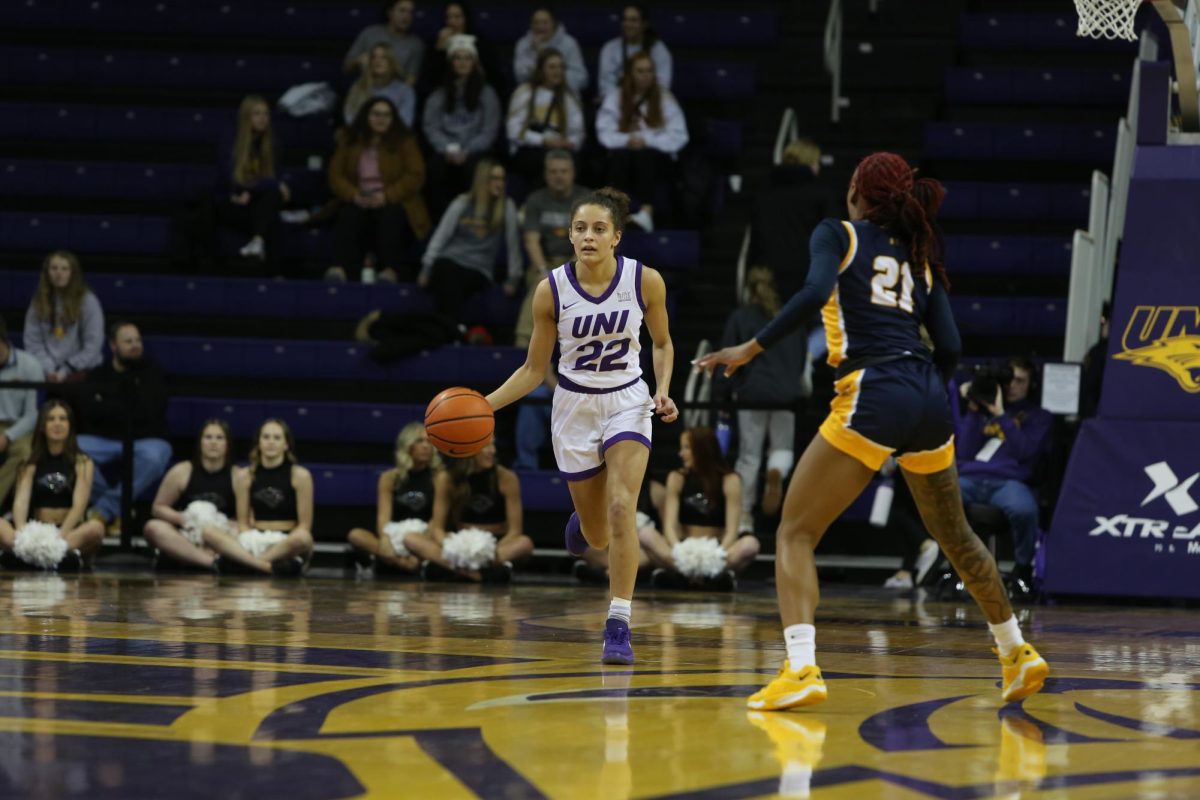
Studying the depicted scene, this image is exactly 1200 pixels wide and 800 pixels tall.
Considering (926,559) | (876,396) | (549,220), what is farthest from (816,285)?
(549,220)

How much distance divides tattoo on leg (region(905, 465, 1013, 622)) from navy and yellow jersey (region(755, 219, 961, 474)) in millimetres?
66

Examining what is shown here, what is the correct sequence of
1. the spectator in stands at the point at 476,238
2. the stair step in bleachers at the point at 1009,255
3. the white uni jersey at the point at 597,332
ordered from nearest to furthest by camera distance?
the white uni jersey at the point at 597,332 → the spectator in stands at the point at 476,238 → the stair step in bleachers at the point at 1009,255

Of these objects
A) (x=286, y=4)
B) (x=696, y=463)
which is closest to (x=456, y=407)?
(x=696, y=463)

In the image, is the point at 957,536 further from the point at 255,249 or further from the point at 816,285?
the point at 255,249

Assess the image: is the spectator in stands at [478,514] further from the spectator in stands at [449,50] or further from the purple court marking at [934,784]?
the purple court marking at [934,784]

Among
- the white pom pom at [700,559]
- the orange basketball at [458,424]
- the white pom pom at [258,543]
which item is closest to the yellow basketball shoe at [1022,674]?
the orange basketball at [458,424]

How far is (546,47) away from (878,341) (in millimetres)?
9101

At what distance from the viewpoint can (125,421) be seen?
474 inches

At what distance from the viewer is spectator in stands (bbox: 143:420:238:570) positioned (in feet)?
37.4

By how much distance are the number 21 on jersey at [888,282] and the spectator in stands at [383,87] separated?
9.12 metres

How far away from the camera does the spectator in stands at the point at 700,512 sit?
35.7ft

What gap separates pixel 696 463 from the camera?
10977 millimetres

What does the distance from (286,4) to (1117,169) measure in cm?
847

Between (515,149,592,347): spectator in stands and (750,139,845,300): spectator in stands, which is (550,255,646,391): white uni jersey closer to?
(515,149,592,347): spectator in stands
